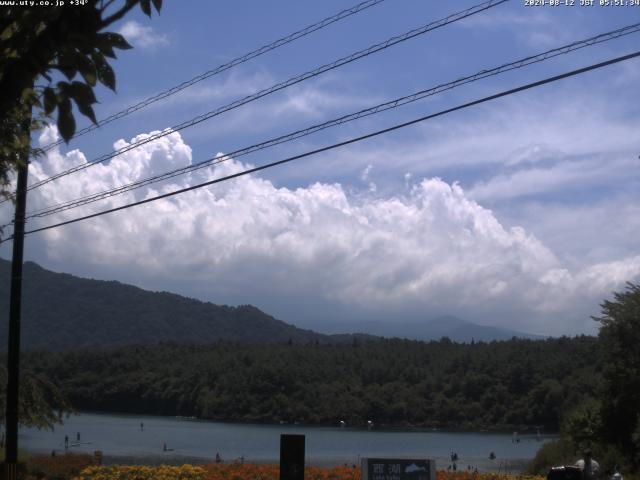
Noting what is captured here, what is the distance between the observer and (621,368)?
29000mm

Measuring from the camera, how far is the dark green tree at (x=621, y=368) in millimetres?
28016

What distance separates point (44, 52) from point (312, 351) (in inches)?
5073

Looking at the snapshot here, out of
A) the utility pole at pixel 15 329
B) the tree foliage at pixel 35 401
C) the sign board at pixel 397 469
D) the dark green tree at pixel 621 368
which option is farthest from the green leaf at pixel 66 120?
the dark green tree at pixel 621 368

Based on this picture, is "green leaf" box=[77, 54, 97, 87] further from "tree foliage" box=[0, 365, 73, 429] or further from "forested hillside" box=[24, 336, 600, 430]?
"forested hillside" box=[24, 336, 600, 430]

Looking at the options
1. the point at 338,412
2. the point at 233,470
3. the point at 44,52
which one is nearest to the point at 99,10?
the point at 44,52

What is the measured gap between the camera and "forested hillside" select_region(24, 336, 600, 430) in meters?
99.6

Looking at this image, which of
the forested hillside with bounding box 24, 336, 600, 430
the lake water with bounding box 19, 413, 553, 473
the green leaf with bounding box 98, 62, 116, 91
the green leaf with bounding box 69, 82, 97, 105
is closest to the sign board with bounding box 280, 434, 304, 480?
the green leaf with bounding box 98, 62, 116, 91

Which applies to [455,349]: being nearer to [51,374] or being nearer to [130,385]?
[130,385]

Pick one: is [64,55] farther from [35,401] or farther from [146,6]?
[35,401]

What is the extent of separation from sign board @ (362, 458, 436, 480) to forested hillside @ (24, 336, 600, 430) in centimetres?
8000

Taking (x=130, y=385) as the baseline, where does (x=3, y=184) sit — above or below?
above

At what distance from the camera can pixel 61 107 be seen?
4586 millimetres

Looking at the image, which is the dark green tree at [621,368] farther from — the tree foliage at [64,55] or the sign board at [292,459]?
the tree foliage at [64,55]

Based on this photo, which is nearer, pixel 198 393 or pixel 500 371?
pixel 500 371
